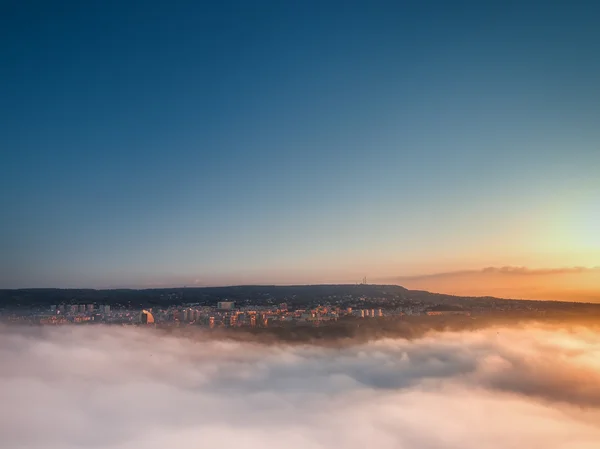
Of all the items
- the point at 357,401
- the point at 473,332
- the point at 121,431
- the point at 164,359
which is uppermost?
the point at 473,332

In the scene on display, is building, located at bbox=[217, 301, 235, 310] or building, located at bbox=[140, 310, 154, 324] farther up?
building, located at bbox=[217, 301, 235, 310]

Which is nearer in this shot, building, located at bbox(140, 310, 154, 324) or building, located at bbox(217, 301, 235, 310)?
building, located at bbox(140, 310, 154, 324)

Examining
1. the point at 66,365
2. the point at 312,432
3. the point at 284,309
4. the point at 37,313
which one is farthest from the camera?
the point at 66,365

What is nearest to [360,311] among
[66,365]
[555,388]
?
[555,388]

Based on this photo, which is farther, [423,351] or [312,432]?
[423,351]

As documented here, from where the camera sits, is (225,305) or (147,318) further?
(225,305)

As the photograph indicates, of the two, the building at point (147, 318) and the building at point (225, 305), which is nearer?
the building at point (147, 318)

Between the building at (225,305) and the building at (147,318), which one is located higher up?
the building at (225,305)

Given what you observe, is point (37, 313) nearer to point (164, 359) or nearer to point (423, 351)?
point (164, 359)

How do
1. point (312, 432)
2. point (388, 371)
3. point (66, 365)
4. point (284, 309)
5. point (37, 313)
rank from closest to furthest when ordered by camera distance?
point (37, 313) < point (312, 432) < point (284, 309) < point (388, 371) < point (66, 365)

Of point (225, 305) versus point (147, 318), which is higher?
point (225, 305)

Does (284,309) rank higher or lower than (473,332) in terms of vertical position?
higher
